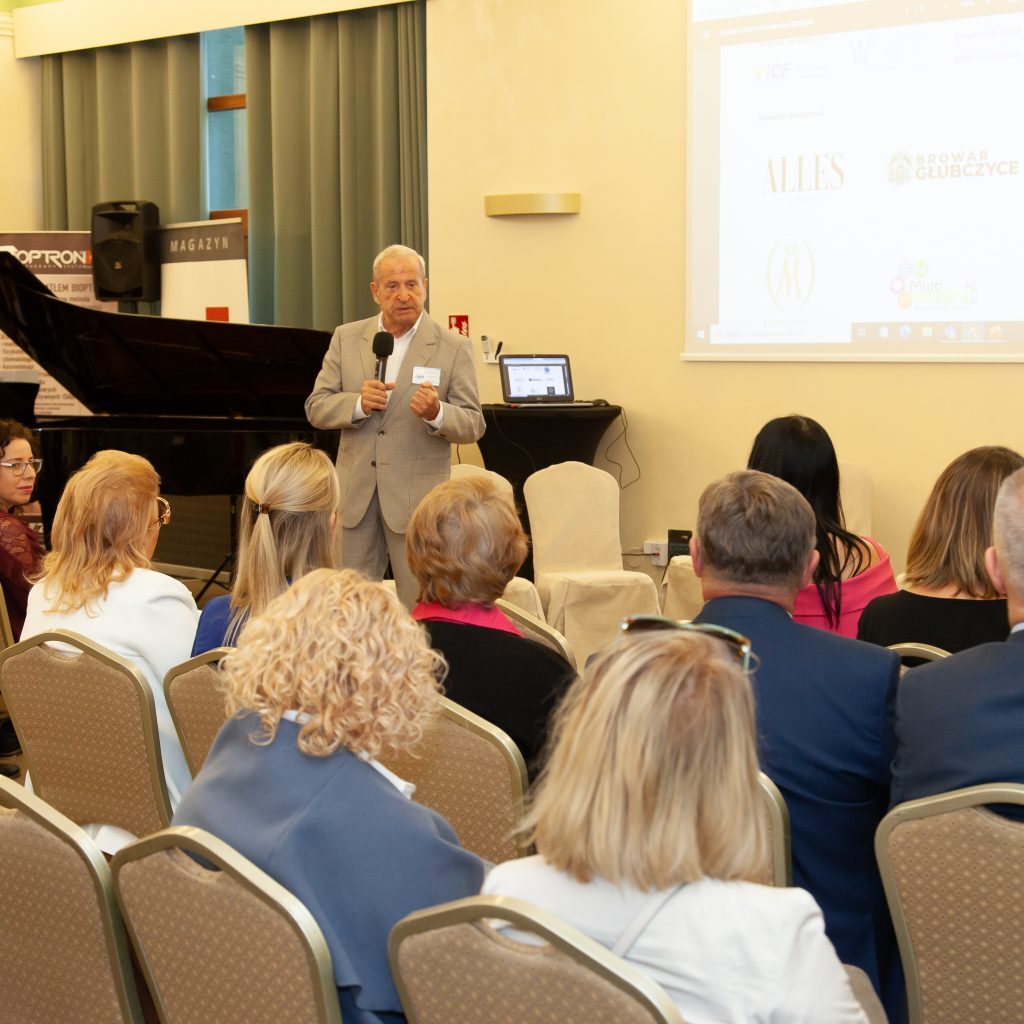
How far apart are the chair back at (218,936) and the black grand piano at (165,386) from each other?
13.3 ft

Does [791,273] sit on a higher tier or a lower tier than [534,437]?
higher

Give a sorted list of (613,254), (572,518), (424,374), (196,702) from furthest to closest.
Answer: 1. (613,254)
2. (572,518)
3. (424,374)
4. (196,702)

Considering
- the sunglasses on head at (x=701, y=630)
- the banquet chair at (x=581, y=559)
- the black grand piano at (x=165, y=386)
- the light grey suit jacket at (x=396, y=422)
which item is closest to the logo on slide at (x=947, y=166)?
the banquet chair at (x=581, y=559)

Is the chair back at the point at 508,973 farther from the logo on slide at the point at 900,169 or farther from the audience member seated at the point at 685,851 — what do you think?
the logo on slide at the point at 900,169

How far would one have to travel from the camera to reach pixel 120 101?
27.6 ft

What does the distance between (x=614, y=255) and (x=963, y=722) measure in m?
4.84

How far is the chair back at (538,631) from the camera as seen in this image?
100 inches

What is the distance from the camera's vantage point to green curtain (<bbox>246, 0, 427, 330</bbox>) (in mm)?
7109

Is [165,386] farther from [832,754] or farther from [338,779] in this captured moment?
[338,779]

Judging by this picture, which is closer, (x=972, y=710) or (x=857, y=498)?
(x=972, y=710)

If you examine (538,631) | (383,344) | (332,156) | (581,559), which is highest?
(332,156)

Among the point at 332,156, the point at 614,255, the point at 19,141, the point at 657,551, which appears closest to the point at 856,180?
the point at 614,255

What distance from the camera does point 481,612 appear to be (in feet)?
7.51

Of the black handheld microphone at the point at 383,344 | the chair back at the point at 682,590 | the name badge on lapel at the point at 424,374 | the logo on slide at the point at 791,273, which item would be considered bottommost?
the chair back at the point at 682,590
